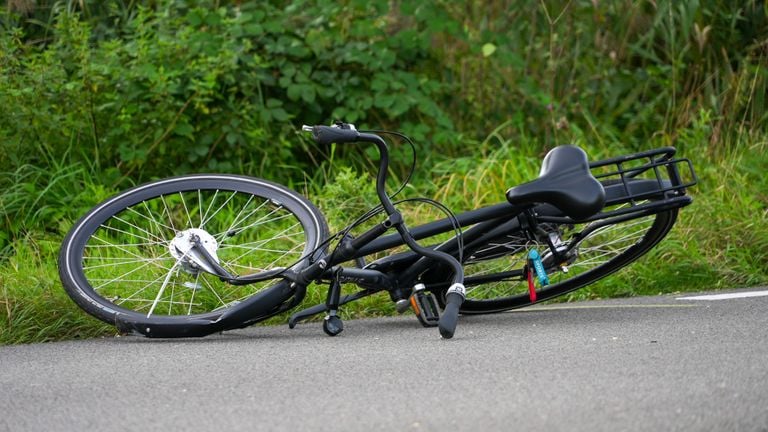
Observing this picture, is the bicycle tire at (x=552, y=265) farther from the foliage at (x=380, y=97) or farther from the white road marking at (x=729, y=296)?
the foliage at (x=380, y=97)

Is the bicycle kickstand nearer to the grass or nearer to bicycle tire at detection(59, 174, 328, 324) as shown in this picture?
bicycle tire at detection(59, 174, 328, 324)

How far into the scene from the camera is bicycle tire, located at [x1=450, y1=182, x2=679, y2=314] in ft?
16.1

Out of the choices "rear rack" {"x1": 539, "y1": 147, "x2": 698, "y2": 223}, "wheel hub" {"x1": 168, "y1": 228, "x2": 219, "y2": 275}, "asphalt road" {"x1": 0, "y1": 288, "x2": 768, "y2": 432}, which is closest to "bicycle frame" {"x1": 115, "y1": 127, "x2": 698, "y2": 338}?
"rear rack" {"x1": 539, "y1": 147, "x2": 698, "y2": 223}

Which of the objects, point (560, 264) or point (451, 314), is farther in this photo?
point (560, 264)

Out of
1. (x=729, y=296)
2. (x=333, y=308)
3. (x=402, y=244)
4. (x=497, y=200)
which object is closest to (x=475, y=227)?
(x=402, y=244)

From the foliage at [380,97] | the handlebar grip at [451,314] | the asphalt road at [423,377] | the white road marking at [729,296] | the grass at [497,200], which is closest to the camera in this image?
the asphalt road at [423,377]

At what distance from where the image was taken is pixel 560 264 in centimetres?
488

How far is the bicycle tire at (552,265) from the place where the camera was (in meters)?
4.92

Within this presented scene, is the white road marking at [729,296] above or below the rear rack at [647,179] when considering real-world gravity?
below

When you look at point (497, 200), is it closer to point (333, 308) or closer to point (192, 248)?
point (333, 308)

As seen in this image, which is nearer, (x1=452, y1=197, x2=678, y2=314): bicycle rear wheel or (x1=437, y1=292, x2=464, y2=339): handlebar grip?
(x1=437, y1=292, x2=464, y2=339): handlebar grip

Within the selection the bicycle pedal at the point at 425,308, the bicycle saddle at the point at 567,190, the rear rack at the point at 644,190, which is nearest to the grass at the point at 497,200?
the bicycle pedal at the point at 425,308

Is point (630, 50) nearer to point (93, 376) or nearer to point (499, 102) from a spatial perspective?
point (499, 102)

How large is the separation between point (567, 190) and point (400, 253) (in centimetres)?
75
